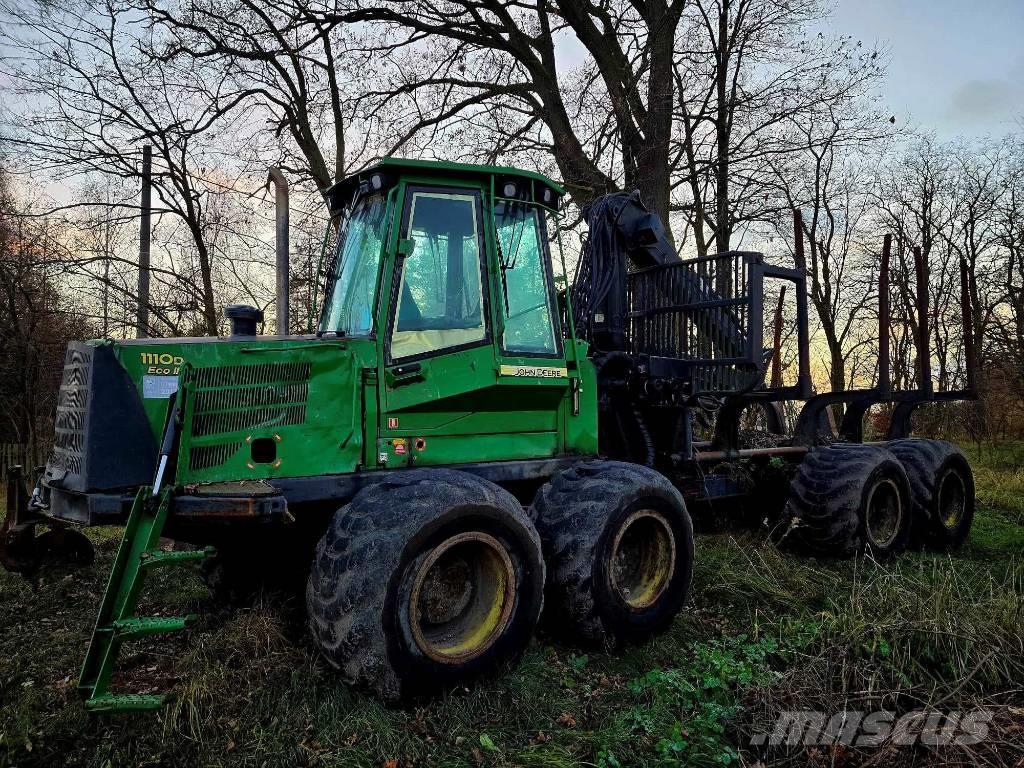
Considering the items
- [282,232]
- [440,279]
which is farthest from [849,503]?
[282,232]

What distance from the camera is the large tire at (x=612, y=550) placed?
478cm

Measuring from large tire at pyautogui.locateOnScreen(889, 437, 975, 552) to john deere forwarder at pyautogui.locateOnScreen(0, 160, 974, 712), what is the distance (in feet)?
9.70

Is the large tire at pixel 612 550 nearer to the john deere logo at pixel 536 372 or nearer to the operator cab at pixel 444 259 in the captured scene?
the john deere logo at pixel 536 372

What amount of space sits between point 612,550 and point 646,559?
2.09 feet

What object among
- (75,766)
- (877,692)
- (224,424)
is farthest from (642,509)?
(75,766)

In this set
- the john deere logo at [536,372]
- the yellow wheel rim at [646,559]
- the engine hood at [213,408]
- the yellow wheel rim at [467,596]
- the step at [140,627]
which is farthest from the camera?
the yellow wheel rim at [646,559]

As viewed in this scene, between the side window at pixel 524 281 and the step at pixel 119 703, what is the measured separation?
9.15 ft

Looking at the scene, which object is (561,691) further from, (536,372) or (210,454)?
(210,454)

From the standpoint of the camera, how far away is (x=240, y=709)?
3879 mm

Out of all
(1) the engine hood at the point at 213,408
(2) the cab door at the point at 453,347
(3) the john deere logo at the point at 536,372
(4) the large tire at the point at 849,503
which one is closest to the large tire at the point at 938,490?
(4) the large tire at the point at 849,503

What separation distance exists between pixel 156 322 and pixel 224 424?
34.7 ft

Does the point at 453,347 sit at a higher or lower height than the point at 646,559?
higher

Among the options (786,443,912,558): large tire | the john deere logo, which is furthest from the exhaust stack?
(786,443,912,558): large tire

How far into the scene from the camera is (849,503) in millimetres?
7094
